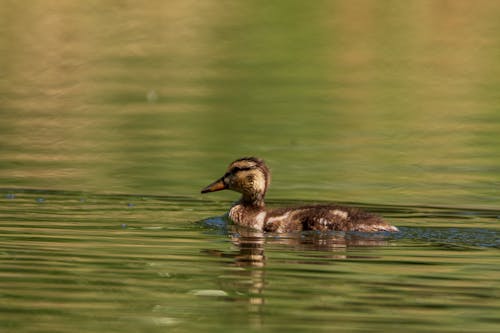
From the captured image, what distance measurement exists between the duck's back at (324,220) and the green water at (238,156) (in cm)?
16

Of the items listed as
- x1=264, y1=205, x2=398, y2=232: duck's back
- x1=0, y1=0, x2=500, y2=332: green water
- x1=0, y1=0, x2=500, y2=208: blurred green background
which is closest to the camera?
x1=0, y1=0, x2=500, y2=332: green water

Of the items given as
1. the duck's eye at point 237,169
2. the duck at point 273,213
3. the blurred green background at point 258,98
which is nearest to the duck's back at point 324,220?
the duck at point 273,213

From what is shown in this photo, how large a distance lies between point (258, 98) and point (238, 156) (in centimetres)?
643

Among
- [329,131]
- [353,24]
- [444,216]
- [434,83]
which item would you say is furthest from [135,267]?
[353,24]

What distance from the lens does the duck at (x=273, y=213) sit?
42.0 ft

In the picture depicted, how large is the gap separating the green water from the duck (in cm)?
18

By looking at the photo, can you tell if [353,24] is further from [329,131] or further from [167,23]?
[329,131]

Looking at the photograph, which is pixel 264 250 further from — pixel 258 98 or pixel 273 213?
pixel 258 98

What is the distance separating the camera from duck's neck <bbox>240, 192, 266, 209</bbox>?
14188 mm

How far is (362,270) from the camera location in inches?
429

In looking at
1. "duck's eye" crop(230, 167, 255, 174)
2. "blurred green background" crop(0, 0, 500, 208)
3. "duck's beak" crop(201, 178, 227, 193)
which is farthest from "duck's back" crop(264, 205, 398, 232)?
"blurred green background" crop(0, 0, 500, 208)

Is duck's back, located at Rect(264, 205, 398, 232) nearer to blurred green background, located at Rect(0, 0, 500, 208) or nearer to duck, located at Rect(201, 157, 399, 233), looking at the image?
duck, located at Rect(201, 157, 399, 233)

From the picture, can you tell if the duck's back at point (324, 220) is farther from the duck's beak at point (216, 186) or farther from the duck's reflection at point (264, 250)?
the duck's beak at point (216, 186)

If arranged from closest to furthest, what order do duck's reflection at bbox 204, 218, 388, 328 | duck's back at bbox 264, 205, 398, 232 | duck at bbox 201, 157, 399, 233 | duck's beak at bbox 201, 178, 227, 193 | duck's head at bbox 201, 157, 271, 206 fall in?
duck's reflection at bbox 204, 218, 388, 328
duck's back at bbox 264, 205, 398, 232
duck at bbox 201, 157, 399, 233
duck's head at bbox 201, 157, 271, 206
duck's beak at bbox 201, 178, 227, 193
